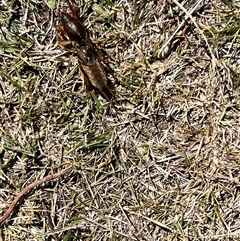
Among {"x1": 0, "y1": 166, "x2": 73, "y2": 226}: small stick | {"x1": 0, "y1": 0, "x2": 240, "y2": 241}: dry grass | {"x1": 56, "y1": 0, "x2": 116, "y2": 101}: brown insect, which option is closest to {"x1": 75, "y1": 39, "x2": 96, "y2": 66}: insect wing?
{"x1": 56, "y1": 0, "x2": 116, "y2": 101}: brown insect

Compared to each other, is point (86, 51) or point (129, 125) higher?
point (86, 51)

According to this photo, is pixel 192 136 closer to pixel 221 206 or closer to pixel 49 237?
pixel 221 206

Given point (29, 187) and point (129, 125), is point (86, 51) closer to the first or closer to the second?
point (129, 125)

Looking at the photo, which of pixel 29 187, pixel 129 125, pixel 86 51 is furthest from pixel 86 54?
pixel 29 187

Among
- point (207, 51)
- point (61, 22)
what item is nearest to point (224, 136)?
point (207, 51)

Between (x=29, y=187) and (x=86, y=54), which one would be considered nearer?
(x=86, y=54)

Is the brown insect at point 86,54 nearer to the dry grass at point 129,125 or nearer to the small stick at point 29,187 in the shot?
the dry grass at point 129,125

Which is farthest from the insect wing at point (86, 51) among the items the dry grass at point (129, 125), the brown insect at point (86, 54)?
the dry grass at point (129, 125)
